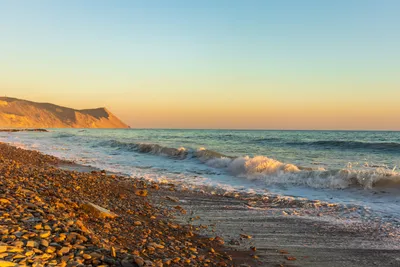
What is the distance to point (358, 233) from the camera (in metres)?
5.57

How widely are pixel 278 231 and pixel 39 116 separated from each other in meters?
174

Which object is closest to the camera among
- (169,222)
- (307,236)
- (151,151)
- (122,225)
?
(122,225)

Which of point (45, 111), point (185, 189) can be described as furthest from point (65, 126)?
point (185, 189)

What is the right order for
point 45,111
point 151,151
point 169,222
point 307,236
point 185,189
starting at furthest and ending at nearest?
point 45,111 → point 151,151 → point 185,189 → point 169,222 → point 307,236

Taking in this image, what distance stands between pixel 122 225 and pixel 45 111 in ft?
603

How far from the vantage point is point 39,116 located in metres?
158

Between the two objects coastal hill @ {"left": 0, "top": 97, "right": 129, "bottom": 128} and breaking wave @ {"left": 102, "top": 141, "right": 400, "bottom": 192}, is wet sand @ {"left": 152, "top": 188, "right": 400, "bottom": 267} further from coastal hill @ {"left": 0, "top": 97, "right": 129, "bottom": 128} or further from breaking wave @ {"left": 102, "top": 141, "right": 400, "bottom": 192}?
coastal hill @ {"left": 0, "top": 97, "right": 129, "bottom": 128}

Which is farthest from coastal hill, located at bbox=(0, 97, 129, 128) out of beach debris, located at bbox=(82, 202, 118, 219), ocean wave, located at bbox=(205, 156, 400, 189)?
beach debris, located at bbox=(82, 202, 118, 219)

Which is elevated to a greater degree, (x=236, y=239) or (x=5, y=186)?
(x=5, y=186)

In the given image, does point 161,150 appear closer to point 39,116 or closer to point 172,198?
point 172,198

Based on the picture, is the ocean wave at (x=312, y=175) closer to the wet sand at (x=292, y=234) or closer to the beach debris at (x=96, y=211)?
the wet sand at (x=292, y=234)

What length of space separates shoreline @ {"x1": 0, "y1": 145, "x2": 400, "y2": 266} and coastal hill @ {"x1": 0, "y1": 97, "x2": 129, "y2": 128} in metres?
136

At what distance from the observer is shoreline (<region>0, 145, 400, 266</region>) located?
14.6 ft

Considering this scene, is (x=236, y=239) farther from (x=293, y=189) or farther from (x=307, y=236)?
(x=293, y=189)
